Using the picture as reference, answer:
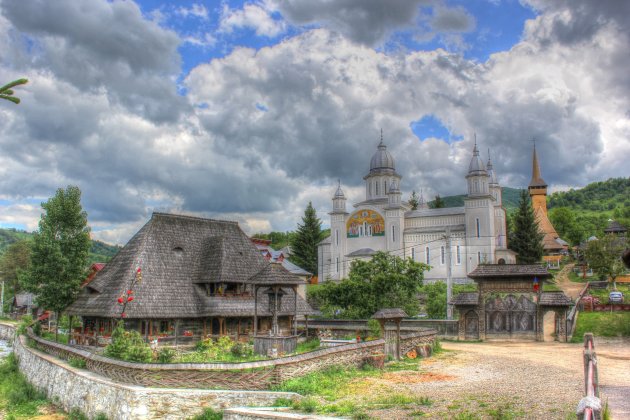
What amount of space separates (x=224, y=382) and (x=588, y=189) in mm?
152229

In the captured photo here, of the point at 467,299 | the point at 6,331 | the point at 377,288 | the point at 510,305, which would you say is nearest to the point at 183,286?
the point at 377,288

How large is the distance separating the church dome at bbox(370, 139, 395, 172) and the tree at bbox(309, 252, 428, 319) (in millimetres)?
38699

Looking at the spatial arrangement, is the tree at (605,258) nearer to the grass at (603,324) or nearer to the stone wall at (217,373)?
the grass at (603,324)

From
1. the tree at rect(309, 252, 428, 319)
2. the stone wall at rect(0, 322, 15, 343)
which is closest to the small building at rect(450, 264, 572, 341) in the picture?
the tree at rect(309, 252, 428, 319)

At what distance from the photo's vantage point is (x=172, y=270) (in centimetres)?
2667

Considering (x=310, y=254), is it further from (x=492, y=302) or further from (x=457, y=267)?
(x=492, y=302)

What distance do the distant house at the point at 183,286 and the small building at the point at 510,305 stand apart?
390 inches

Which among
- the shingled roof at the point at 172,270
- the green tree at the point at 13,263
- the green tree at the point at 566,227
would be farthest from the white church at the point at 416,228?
the green tree at the point at 13,263

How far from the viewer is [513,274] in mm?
29281

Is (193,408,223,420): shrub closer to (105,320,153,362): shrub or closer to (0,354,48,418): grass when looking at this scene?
(105,320,153,362): shrub

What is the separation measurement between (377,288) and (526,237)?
113 feet

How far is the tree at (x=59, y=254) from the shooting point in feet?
95.7

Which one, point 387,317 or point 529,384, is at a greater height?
point 387,317

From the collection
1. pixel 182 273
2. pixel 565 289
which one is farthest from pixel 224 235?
pixel 565 289
